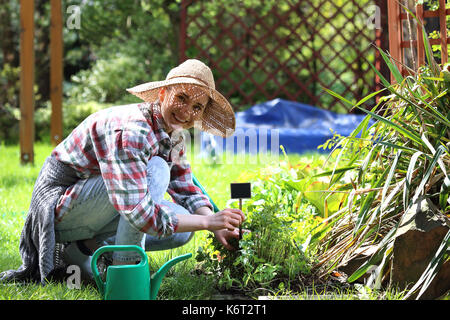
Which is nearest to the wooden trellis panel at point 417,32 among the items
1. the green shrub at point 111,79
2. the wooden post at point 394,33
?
the wooden post at point 394,33

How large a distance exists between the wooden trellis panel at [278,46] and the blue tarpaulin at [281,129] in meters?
0.71

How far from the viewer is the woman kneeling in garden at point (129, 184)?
1.78 m

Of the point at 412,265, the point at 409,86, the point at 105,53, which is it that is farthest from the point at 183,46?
the point at 412,265

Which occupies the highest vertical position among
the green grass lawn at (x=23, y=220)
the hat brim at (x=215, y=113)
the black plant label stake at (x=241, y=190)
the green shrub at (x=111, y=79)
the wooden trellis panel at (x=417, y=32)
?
the green shrub at (x=111, y=79)

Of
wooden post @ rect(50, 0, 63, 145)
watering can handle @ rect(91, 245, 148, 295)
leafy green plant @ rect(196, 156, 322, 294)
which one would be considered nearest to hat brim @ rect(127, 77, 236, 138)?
leafy green plant @ rect(196, 156, 322, 294)

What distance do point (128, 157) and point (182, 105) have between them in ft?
0.80

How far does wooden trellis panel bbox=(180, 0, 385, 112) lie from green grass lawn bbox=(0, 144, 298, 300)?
2.16 meters

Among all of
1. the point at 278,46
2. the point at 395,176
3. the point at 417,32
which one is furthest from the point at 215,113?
the point at 278,46

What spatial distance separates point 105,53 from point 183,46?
1.62 meters

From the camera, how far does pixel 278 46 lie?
635cm

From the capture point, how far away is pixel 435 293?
68.9 inches

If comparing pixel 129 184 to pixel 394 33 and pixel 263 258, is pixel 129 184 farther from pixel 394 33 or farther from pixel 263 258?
pixel 394 33

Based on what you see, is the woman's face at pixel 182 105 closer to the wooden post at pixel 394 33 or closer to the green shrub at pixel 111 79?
the wooden post at pixel 394 33
